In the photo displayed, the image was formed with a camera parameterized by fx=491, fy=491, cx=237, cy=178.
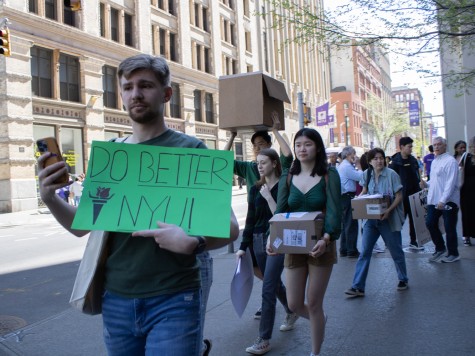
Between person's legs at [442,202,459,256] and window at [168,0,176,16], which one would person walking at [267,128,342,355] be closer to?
person's legs at [442,202,459,256]

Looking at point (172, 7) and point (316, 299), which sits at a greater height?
point (172, 7)

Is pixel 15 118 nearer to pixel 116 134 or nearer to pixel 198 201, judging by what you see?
pixel 116 134

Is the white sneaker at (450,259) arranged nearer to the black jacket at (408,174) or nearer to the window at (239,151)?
the black jacket at (408,174)

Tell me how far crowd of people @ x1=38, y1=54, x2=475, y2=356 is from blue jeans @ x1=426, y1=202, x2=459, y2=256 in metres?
0.02

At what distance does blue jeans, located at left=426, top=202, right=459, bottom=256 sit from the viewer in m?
7.75

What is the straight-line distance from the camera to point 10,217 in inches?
819

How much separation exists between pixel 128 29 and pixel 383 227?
29486 mm

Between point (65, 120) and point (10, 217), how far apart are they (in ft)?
23.9

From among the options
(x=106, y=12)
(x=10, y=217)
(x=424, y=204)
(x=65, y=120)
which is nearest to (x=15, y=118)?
(x=65, y=120)

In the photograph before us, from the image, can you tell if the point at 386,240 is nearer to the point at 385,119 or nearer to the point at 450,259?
the point at 450,259

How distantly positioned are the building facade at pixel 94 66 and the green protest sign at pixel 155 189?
10.7 m

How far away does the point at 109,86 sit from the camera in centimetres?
2998

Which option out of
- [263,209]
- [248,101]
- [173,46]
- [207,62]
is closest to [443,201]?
[263,209]

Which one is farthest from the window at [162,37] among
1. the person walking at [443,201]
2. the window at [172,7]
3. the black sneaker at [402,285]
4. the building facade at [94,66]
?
the black sneaker at [402,285]
